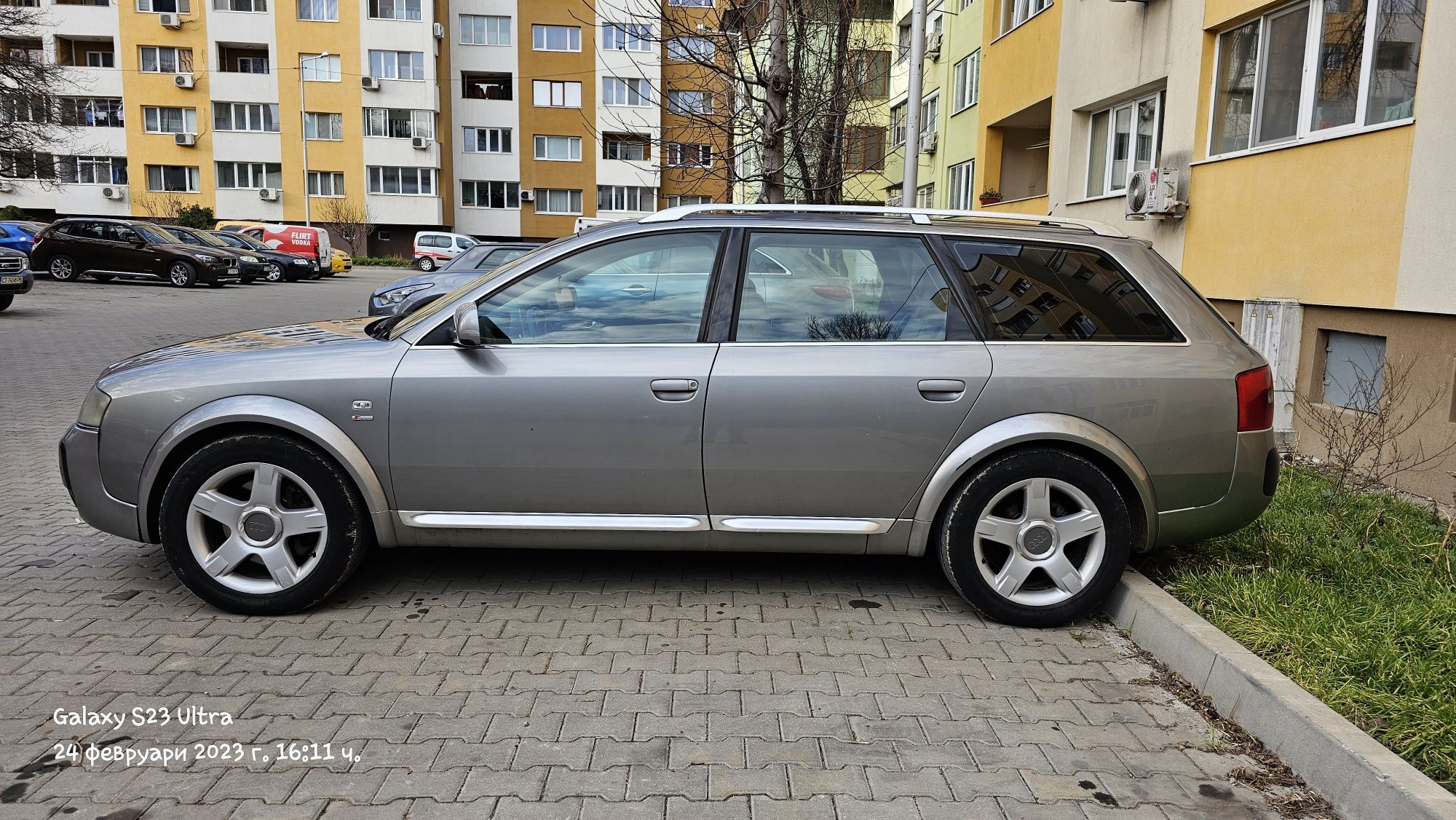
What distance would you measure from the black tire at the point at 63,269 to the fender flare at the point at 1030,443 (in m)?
29.0

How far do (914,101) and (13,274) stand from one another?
1552 cm

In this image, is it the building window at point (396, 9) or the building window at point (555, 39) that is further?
the building window at point (555, 39)

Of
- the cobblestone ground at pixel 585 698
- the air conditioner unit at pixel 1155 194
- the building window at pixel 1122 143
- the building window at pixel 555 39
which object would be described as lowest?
the cobblestone ground at pixel 585 698

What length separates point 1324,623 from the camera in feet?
12.8

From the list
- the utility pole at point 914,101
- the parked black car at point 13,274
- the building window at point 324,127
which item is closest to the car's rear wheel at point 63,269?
the parked black car at point 13,274

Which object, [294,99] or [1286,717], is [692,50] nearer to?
[1286,717]

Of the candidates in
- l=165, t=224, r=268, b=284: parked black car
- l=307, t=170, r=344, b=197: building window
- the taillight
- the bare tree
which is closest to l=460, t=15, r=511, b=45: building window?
l=307, t=170, r=344, b=197: building window

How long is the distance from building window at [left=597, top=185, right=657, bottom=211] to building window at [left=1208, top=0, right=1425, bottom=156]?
49.0 m

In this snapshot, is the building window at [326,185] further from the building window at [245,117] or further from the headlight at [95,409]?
the headlight at [95,409]

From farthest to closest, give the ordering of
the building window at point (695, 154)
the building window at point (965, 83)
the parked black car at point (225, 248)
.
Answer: the parked black car at point (225, 248), the building window at point (965, 83), the building window at point (695, 154)

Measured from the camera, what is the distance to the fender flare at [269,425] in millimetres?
4191

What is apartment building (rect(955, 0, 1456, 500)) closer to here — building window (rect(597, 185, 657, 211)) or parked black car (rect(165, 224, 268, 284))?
parked black car (rect(165, 224, 268, 284))

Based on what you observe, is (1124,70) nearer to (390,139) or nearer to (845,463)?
(845,463)

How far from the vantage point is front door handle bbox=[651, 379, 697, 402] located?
4.21 m
